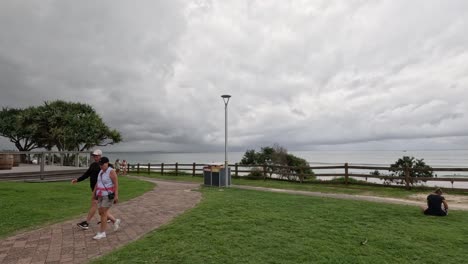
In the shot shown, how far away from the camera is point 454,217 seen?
7.99 m

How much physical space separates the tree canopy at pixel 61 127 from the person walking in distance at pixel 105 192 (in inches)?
1073

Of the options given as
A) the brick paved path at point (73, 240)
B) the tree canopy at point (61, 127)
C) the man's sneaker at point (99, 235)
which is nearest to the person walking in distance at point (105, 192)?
the man's sneaker at point (99, 235)

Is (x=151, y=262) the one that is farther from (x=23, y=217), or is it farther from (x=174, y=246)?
(x=23, y=217)

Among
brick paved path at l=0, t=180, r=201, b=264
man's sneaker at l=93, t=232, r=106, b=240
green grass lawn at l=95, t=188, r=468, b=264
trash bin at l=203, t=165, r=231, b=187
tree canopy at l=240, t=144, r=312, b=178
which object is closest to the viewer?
green grass lawn at l=95, t=188, r=468, b=264

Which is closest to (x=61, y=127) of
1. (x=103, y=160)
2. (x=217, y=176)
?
(x=217, y=176)

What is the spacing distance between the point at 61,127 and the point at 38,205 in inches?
973

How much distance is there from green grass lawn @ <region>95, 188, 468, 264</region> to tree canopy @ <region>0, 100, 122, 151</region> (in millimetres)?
26667

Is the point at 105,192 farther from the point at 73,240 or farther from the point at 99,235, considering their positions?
the point at 73,240

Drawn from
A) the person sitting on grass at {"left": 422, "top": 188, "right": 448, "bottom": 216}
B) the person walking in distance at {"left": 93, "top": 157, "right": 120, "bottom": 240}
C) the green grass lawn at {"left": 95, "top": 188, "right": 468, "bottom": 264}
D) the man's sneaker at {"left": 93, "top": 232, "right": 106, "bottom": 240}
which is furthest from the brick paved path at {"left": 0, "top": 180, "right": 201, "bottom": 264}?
the person sitting on grass at {"left": 422, "top": 188, "right": 448, "bottom": 216}

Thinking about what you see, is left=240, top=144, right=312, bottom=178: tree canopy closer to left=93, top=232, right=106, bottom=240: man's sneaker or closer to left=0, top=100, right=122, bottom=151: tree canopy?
left=0, top=100, right=122, bottom=151: tree canopy

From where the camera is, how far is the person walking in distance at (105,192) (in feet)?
18.9

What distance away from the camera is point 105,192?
5.76 m

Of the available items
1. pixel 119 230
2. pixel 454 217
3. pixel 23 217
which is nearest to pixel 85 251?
pixel 119 230

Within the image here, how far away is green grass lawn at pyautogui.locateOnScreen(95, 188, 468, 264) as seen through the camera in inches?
185
